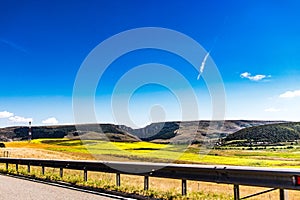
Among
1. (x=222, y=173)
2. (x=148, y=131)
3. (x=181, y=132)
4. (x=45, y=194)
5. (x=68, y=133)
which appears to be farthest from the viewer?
(x=68, y=133)

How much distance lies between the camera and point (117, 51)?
23.0 m

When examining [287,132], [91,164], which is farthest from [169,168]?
[287,132]

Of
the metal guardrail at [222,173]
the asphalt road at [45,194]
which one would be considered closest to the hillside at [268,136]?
the metal guardrail at [222,173]

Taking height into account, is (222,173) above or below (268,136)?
above

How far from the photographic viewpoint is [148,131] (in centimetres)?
3956

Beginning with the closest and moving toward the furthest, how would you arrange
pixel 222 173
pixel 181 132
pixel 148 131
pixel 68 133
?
pixel 222 173
pixel 148 131
pixel 181 132
pixel 68 133

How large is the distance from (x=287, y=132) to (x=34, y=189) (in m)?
63.3

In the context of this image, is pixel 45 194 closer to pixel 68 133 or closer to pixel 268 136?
pixel 268 136

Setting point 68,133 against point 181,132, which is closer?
point 181,132

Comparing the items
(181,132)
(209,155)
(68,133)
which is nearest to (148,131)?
(209,155)

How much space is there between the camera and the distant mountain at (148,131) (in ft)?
128

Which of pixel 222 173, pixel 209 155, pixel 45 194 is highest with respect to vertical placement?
pixel 222 173

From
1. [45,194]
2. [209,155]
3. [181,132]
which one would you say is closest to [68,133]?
[181,132]

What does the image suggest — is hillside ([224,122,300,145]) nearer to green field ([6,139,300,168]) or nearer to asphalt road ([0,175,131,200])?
green field ([6,139,300,168])
